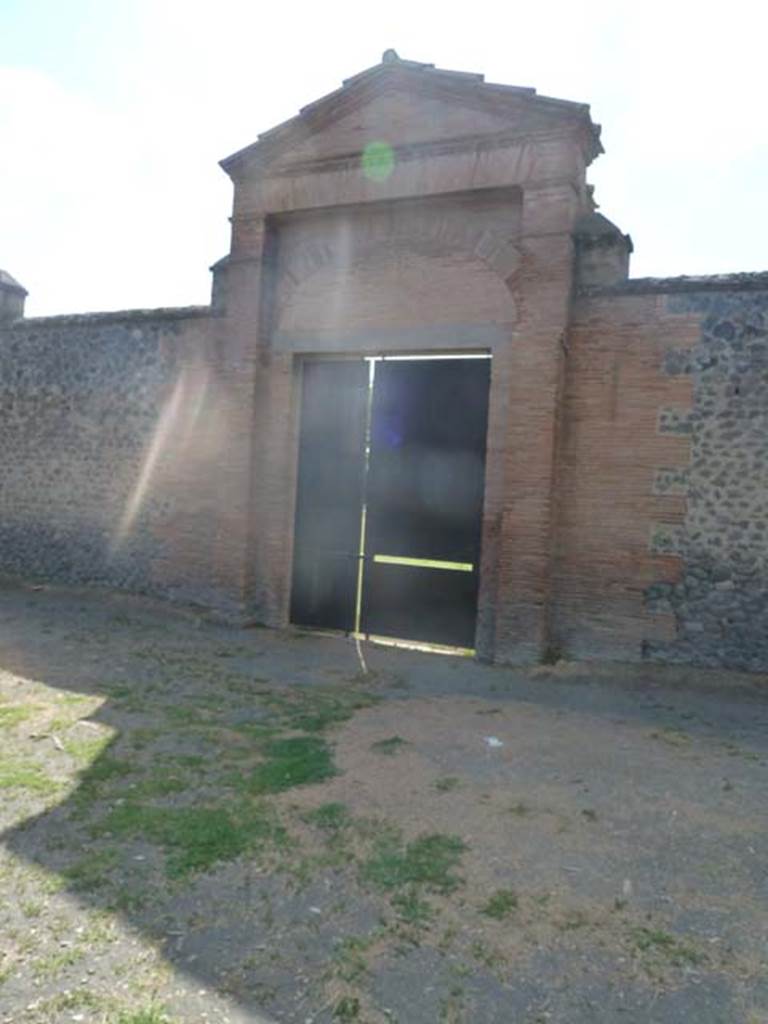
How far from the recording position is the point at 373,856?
12.5ft

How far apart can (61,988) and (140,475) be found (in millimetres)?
8992

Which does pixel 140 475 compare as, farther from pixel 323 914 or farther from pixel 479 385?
pixel 323 914

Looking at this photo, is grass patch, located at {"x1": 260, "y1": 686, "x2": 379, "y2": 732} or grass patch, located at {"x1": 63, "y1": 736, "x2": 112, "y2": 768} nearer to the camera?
grass patch, located at {"x1": 63, "y1": 736, "x2": 112, "y2": 768}

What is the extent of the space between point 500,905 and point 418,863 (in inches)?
20.2

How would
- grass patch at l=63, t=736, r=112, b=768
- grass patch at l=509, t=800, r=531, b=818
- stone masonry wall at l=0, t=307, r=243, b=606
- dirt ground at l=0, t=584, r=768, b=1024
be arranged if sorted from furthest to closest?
stone masonry wall at l=0, t=307, r=243, b=606 → grass patch at l=63, t=736, r=112, b=768 → grass patch at l=509, t=800, r=531, b=818 → dirt ground at l=0, t=584, r=768, b=1024

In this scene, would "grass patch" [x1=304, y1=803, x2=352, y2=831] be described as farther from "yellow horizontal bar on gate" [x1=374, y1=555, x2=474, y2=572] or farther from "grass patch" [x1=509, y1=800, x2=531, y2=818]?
"yellow horizontal bar on gate" [x1=374, y1=555, x2=474, y2=572]

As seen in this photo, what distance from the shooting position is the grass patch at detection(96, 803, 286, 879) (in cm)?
374

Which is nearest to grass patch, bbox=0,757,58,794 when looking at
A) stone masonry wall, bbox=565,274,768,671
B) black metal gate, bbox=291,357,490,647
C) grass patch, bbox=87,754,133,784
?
grass patch, bbox=87,754,133,784

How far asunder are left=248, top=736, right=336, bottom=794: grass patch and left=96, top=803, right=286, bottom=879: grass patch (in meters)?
0.35

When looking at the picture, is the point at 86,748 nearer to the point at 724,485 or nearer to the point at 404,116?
the point at 724,485

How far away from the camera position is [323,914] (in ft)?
10.8

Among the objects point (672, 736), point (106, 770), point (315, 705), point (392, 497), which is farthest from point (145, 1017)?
point (392, 497)

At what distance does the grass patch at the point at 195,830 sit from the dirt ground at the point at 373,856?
0.02m

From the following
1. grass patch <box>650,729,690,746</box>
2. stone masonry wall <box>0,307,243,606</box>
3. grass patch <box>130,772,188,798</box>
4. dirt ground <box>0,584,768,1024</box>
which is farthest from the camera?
stone masonry wall <box>0,307,243,606</box>
